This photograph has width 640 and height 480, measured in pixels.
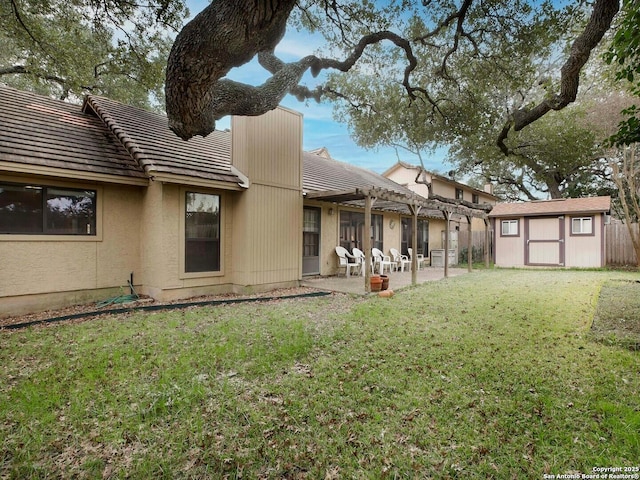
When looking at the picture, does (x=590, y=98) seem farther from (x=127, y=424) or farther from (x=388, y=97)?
(x=127, y=424)

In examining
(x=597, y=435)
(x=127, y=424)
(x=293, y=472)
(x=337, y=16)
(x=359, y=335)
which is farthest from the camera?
(x=337, y=16)

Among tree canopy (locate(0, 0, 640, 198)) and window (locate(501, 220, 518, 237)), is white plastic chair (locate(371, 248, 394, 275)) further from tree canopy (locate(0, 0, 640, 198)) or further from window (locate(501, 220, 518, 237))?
window (locate(501, 220, 518, 237))

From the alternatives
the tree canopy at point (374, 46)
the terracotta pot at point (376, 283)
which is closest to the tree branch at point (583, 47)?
the tree canopy at point (374, 46)

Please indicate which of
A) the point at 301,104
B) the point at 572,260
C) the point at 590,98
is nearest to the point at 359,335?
the point at 301,104

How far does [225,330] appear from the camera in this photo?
495 cm

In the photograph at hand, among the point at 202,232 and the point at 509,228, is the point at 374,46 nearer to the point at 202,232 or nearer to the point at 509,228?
the point at 202,232

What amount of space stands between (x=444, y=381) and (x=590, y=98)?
1787cm

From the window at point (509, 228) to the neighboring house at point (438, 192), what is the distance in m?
2.06

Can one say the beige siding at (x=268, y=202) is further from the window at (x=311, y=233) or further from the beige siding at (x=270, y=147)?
the window at (x=311, y=233)

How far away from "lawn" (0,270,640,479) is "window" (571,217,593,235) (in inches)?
496

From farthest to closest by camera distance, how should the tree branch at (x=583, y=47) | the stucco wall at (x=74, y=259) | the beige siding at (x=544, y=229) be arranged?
the beige siding at (x=544, y=229) < the stucco wall at (x=74, y=259) < the tree branch at (x=583, y=47)

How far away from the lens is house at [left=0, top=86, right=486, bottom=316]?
607 cm

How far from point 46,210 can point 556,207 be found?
18629 mm

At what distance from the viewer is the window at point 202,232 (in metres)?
7.48
